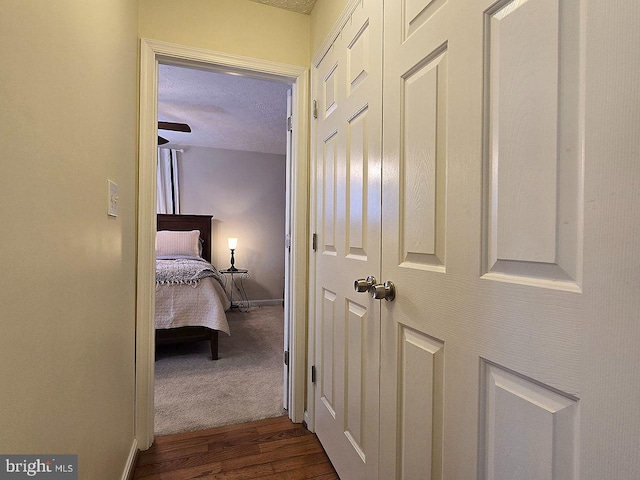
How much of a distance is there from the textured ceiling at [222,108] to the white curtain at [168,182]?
199 mm

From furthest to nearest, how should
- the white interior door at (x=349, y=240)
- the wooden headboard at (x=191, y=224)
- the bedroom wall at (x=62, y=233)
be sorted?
the wooden headboard at (x=191, y=224)
the white interior door at (x=349, y=240)
the bedroom wall at (x=62, y=233)

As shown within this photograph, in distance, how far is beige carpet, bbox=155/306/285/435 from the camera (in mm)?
1894

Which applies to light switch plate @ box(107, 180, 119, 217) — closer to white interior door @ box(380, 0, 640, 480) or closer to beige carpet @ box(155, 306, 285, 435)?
white interior door @ box(380, 0, 640, 480)

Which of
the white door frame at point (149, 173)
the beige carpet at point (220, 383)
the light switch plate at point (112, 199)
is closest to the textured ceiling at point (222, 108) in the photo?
the white door frame at point (149, 173)

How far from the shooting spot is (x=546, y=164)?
0.53m

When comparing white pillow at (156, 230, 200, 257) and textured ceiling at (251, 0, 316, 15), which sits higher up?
textured ceiling at (251, 0, 316, 15)

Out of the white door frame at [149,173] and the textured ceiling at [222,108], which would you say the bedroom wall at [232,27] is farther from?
the textured ceiling at [222,108]

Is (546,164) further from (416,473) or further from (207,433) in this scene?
(207,433)

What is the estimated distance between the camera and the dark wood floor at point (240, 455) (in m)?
1.43

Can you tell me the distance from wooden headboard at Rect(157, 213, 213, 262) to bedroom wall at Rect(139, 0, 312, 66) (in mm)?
3218

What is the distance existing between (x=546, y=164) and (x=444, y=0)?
51 centimetres

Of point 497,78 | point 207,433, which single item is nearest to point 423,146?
point 497,78

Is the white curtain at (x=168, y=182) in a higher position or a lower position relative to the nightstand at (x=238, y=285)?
higher

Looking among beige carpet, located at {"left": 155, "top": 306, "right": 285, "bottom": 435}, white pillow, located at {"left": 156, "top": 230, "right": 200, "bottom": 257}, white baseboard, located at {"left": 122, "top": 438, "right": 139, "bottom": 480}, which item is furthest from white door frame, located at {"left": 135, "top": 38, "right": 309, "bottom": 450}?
white pillow, located at {"left": 156, "top": 230, "right": 200, "bottom": 257}
